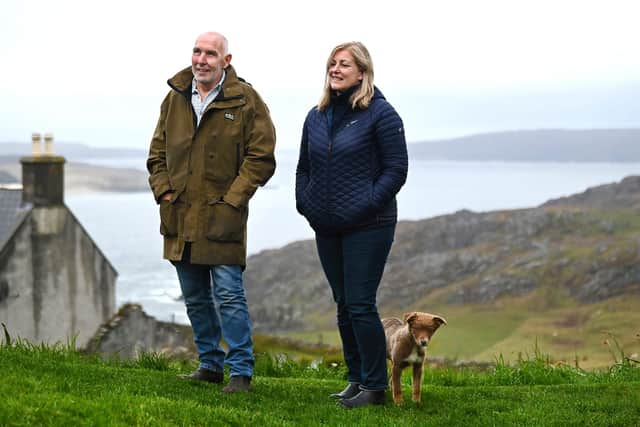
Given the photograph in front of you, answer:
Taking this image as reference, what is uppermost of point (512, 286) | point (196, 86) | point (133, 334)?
point (196, 86)

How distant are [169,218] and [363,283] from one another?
75.0 inches

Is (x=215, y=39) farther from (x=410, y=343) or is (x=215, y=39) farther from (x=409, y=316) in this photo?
(x=410, y=343)

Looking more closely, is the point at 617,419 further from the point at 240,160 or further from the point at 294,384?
the point at 240,160

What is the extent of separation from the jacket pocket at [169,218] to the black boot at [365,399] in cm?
220

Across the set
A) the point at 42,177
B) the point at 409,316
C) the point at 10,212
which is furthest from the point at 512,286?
the point at 409,316

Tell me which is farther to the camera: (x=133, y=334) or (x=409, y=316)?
(x=133, y=334)

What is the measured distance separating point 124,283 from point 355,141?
169 m

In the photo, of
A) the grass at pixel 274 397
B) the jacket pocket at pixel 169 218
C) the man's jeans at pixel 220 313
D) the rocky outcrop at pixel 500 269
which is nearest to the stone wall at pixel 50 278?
the grass at pixel 274 397

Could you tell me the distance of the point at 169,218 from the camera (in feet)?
26.1

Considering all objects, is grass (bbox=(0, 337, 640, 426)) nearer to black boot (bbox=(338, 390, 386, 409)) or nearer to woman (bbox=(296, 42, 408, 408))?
black boot (bbox=(338, 390, 386, 409))

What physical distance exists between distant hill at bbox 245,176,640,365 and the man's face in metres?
75.7

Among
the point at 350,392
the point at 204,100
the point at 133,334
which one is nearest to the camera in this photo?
the point at 204,100

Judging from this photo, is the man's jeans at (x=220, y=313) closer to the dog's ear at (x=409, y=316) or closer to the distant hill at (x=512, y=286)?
the dog's ear at (x=409, y=316)

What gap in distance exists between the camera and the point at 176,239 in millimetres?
7945
